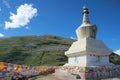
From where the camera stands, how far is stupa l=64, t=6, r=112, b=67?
20.0 metres

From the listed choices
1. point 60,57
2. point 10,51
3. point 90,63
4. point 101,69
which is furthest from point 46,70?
point 10,51

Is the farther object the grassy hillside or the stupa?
the grassy hillside

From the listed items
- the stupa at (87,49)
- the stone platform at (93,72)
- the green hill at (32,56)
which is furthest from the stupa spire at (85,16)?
the green hill at (32,56)

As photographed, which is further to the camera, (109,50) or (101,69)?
(109,50)

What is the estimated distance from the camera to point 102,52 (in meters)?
20.9

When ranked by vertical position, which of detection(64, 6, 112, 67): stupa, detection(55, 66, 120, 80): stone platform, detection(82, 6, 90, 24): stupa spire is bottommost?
detection(55, 66, 120, 80): stone platform

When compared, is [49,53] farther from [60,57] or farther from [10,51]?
[10,51]

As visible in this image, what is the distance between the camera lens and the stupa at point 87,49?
20047mm

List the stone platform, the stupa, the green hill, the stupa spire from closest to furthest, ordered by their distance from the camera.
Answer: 1. the stone platform
2. the stupa
3. the stupa spire
4. the green hill

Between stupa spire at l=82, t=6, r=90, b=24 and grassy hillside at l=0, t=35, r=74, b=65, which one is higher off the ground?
stupa spire at l=82, t=6, r=90, b=24

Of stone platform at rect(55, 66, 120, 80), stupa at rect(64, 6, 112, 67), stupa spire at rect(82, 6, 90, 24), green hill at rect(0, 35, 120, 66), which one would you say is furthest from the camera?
green hill at rect(0, 35, 120, 66)

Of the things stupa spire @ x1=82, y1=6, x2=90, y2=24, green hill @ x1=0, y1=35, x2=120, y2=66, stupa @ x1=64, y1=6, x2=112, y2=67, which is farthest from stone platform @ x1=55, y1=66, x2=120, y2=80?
green hill @ x1=0, y1=35, x2=120, y2=66

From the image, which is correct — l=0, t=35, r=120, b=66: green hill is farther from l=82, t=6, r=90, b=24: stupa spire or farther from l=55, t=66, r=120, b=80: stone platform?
l=55, t=66, r=120, b=80: stone platform

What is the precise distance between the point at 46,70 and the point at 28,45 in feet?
209
